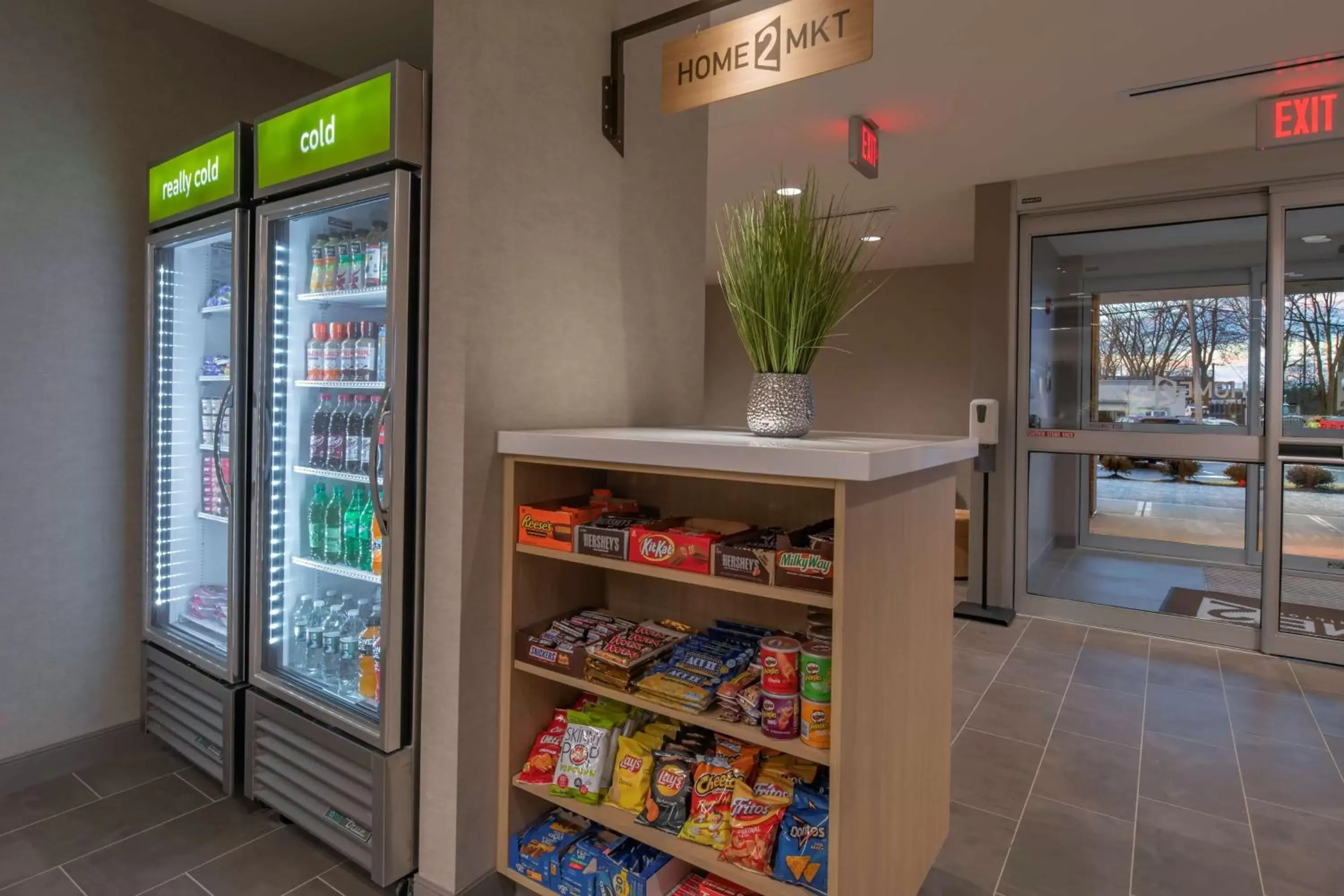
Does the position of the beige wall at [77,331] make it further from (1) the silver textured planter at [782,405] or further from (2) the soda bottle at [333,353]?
(1) the silver textured planter at [782,405]

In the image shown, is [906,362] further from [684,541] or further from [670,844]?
[670,844]

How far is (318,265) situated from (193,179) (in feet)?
1.97

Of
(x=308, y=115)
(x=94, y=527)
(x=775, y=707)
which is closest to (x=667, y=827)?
(x=775, y=707)

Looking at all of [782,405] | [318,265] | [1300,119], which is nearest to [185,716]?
[318,265]

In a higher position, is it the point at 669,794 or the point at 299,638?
the point at 299,638

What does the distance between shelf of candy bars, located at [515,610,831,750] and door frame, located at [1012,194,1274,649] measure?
12.3 feet

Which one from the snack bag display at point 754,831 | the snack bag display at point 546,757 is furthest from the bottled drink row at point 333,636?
A: the snack bag display at point 754,831

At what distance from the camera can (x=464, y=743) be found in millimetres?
1908

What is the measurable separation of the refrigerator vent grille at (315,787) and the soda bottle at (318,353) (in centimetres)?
110

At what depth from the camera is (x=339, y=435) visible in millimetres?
2457

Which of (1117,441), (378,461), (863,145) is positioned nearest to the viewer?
(378,461)

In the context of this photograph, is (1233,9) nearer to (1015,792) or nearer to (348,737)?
(1015,792)

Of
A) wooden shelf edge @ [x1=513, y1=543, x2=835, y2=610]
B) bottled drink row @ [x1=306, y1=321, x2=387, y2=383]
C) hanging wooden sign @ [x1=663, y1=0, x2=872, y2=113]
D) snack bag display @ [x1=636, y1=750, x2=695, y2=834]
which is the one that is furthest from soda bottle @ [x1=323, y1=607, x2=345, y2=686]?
hanging wooden sign @ [x1=663, y1=0, x2=872, y2=113]

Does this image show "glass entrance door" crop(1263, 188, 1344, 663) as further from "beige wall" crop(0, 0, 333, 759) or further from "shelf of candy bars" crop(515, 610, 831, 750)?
"beige wall" crop(0, 0, 333, 759)
